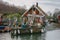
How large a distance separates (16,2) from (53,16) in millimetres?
735

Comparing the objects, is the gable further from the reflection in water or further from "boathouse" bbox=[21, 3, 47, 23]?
the reflection in water

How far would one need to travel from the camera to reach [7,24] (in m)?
2.63

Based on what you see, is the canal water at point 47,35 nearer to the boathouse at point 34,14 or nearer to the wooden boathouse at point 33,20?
the wooden boathouse at point 33,20

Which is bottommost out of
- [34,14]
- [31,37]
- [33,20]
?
[31,37]

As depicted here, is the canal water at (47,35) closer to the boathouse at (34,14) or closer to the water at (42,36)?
the water at (42,36)

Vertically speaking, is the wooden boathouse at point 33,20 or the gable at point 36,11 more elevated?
the gable at point 36,11

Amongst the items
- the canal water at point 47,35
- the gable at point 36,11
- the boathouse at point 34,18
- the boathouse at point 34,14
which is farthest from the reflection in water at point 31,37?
the gable at point 36,11

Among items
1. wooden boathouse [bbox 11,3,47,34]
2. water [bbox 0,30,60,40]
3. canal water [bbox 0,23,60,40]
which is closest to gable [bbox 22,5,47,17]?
wooden boathouse [bbox 11,3,47,34]

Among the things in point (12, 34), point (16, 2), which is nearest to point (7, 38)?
point (12, 34)

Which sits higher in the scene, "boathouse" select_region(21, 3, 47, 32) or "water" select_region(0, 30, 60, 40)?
"boathouse" select_region(21, 3, 47, 32)

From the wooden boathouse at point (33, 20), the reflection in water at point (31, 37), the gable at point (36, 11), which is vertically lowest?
the reflection in water at point (31, 37)

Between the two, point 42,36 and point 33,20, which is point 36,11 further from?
point 42,36

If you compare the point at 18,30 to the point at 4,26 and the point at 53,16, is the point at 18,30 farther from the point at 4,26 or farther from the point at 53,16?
the point at 53,16

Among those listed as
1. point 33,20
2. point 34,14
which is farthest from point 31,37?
point 34,14
